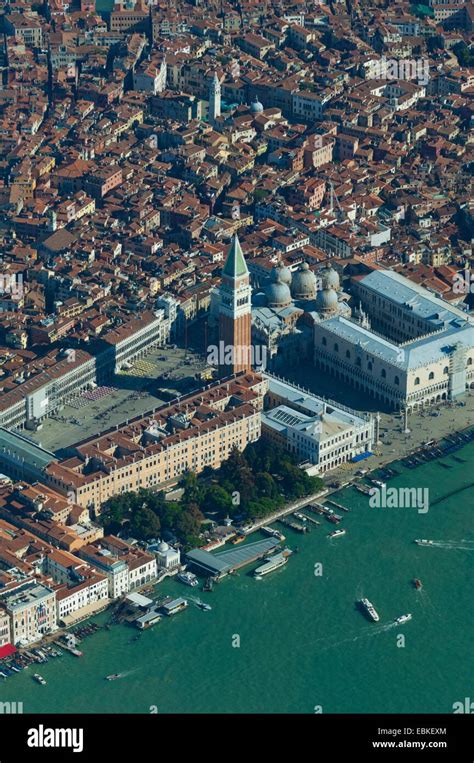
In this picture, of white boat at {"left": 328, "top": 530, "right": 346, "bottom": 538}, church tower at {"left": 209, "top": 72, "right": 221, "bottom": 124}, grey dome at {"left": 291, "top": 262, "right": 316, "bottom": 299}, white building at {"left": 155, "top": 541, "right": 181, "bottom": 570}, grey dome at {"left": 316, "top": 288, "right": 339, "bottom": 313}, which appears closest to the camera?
white building at {"left": 155, "top": 541, "right": 181, "bottom": 570}

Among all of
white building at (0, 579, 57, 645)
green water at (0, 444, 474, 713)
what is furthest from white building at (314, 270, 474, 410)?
white building at (0, 579, 57, 645)

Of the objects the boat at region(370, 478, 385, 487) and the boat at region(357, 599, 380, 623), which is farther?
the boat at region(370, 478, 385, 487)

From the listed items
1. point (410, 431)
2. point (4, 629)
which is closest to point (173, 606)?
point (4, 629)

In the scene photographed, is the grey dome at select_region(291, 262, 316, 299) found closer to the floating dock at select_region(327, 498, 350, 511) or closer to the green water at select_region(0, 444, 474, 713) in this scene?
the floating dock at select_region(327, 498, 350, 511)

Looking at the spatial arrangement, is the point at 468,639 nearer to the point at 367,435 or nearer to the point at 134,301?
the point at 367,435

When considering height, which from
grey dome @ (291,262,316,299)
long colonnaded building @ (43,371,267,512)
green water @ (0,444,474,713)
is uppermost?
grey dome @ (291,262,316,299)
